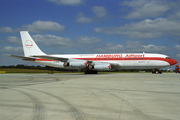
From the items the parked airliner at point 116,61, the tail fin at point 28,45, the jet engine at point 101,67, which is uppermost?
the tail fin at point 28,45

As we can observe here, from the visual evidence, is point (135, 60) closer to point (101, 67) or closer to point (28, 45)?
point (101, 67)

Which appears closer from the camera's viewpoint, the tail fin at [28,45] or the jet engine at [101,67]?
the jet engine at [101,67]

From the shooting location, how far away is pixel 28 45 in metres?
39.8

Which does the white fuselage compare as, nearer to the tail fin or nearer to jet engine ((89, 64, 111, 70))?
jet engine ((89, 64, 111, 70))

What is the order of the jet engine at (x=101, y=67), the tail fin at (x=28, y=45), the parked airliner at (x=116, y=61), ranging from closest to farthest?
the jet engine at (x=101, y=67) < the parked airliner at (x=116, y=61) < the tail fin at (x=28, y=45)

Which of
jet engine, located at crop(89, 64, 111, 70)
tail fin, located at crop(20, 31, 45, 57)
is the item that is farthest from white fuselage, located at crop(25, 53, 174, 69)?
tail fin, located at crop(20, 31, 45, 57)

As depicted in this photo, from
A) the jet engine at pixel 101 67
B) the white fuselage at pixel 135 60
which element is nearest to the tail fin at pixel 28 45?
the white fuselage at pixel 135 60

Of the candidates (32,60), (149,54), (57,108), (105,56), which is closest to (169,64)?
(149,54)

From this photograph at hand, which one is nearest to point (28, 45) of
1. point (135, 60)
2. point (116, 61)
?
point (116, 61)

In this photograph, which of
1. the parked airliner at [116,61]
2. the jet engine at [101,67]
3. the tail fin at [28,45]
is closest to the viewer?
the jet engine at [101,67]

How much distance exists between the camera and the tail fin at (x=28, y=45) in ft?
129

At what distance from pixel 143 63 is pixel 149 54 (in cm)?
242

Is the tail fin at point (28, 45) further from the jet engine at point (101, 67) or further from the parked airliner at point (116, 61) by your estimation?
the jet engine at point (101, 67)

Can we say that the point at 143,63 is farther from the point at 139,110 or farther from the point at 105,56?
the point at 139,110
